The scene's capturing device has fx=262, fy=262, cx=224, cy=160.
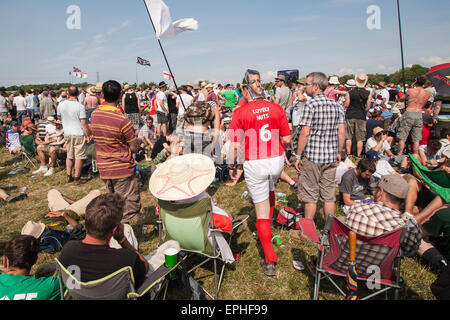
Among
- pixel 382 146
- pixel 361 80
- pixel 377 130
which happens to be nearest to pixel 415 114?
pixel 377 130

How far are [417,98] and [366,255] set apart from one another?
5.54 m

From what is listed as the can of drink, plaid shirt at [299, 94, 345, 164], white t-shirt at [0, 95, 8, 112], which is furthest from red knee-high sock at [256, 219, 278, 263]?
white t-shirt at [0, 95, 8, 112]

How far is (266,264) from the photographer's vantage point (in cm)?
306

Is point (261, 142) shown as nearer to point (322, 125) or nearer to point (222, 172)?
point (322, 125)

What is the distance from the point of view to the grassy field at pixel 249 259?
9.36 ft

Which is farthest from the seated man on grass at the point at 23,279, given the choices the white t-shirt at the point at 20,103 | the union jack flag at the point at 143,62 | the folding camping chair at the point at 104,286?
the union jack flag at the point at 143,62

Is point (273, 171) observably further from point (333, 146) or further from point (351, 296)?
point (351, 296)

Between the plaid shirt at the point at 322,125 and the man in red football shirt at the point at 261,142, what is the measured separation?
48 centimetres

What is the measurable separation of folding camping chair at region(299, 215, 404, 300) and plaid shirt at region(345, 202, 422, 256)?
97 mm

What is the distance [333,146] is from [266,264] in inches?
67.1

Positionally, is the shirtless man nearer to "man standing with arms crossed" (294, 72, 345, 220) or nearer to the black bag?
"man standing with arms crossed" (294, 72, 345, 220)

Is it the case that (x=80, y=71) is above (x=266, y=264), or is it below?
above

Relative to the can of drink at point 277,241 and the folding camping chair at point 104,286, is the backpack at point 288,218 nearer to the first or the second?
the can of drink at point 277,241
